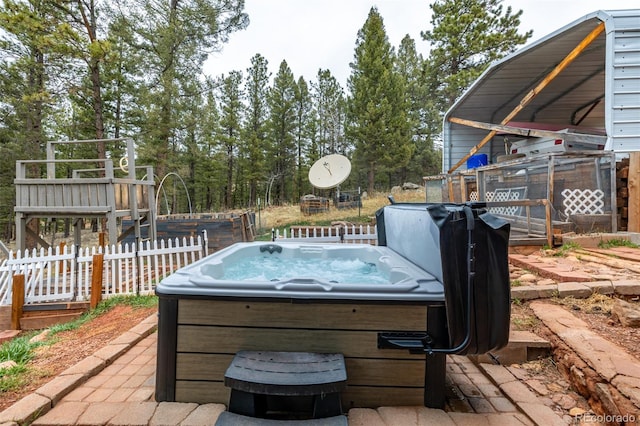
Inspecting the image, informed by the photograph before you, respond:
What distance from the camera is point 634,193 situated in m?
3.85

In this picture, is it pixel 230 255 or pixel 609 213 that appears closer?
pixel 230 255

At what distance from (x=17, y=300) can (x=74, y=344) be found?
1.86m

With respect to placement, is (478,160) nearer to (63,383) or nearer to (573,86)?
(573,86)

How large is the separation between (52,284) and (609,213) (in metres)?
7.97

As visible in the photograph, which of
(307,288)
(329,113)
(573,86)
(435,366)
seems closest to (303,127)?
(329,113)

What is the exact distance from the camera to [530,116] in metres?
8.21

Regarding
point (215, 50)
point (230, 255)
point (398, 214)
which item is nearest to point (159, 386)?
point (230, 255)

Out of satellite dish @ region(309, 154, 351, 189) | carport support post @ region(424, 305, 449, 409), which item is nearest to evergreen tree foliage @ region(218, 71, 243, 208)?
satellite dish @ region(309, 154, 351, 189)

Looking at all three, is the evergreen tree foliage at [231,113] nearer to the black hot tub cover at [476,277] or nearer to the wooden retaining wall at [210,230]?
the wooden retaining wall at [210,230]

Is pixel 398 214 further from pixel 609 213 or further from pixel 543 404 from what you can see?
pixel 609 213

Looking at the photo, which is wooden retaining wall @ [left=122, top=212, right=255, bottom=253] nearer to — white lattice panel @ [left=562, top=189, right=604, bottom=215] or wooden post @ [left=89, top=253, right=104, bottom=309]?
wooden post @ [left=89, top=253, right=104, bottom=309]

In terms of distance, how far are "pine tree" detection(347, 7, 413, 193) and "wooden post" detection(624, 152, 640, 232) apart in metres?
10.7

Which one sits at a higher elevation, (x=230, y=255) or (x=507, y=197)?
(x=507, y=197)

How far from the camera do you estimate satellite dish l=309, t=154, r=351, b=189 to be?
9711mm
